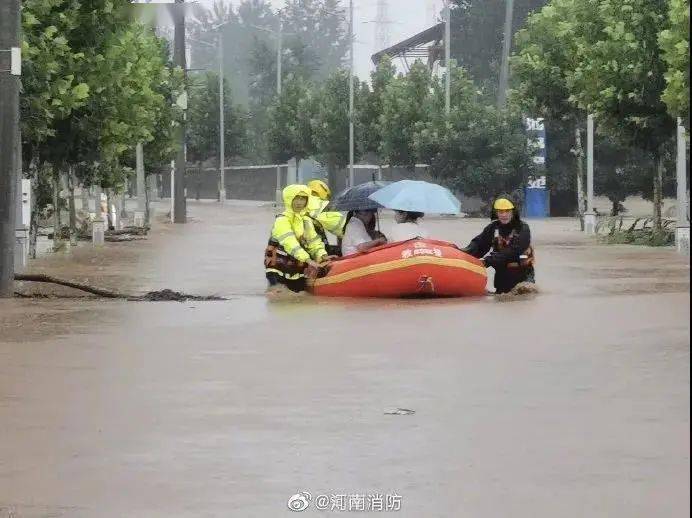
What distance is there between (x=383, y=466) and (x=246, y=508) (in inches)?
55.2

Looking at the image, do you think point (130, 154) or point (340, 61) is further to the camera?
point (340, 61)

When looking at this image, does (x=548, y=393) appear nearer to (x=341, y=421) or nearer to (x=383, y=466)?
(x=341, y=421)

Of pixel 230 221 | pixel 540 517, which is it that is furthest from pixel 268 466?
pixel 230 221

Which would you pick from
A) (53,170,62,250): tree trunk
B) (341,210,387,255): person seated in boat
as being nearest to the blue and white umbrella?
(341,210,387,255): person seated in boat

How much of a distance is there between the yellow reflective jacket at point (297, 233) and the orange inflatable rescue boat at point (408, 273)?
41cm

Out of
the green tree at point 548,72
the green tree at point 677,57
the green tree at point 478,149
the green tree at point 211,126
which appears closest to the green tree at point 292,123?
the green tree at point 211,126

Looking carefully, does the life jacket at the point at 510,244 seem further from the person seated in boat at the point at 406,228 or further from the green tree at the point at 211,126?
the green tree at the point at 211,126

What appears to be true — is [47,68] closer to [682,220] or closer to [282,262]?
[282,262]

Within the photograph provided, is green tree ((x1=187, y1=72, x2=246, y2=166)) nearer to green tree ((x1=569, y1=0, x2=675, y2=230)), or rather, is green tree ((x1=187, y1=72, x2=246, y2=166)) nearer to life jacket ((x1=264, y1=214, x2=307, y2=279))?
green tree ((x1=569, y1=0, x2=675, y2=230))

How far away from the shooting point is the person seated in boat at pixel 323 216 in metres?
25.2

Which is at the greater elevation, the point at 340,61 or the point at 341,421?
the point at 340,61

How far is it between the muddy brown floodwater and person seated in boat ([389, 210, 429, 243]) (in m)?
1.02

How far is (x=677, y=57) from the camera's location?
3488cm

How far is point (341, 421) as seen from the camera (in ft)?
39.4
